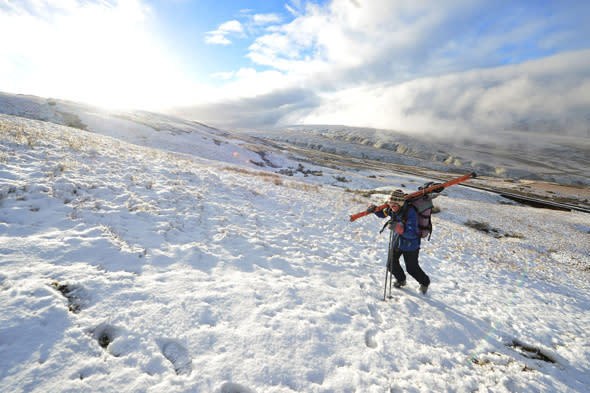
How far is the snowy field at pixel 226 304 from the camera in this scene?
327 cm

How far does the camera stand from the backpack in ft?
19.7

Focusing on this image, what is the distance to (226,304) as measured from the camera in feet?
15.4

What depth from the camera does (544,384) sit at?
4.16m

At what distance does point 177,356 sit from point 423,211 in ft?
20.1

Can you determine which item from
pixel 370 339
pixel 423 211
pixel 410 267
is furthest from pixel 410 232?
pixel 370 339

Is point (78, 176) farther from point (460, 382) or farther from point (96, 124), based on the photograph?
point (96, 124)

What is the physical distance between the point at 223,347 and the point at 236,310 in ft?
2.88

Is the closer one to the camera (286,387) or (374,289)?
(286,387)

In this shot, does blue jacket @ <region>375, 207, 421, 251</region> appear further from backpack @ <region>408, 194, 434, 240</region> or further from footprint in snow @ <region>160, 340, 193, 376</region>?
footprint in snow @ <region>160, 340, 193, 376</region>

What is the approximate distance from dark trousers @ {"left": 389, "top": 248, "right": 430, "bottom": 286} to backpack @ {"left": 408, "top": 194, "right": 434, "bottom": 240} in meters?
0.57

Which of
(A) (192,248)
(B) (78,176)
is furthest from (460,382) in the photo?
(B) (78,176)

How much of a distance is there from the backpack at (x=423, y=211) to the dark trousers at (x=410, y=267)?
22.3 inches

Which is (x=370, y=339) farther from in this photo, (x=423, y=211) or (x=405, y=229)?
(x=423, y=211)

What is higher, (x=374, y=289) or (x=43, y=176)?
(x=43, y=176)
